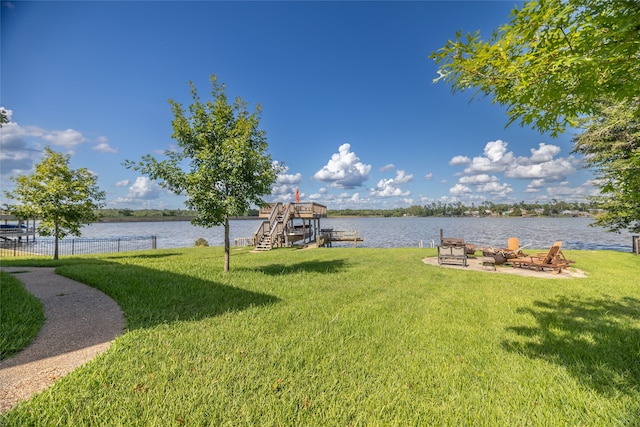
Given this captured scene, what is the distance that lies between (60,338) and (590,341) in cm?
902

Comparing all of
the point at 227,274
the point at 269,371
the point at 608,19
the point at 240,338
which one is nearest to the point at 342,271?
the point at 227,274

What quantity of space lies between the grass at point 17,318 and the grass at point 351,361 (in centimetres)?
132

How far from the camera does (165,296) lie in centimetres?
656

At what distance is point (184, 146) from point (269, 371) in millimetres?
8692

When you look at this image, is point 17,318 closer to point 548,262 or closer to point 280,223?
point 548,262

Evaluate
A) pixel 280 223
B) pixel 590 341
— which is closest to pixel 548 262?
pixel 590 341

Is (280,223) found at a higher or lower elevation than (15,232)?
higher

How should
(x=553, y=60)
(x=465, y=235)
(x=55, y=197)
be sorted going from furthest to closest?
(x=465, y=235)
(x=55, y=197)
(x=553, y=60)

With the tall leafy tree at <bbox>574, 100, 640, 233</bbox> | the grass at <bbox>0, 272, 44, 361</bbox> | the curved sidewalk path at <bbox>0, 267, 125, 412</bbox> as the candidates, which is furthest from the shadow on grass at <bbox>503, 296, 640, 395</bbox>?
the tall leafy tree at <bbox>574, 100, 640, 233</bbox>

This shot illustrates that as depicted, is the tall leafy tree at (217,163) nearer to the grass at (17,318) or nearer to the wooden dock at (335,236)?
the grass at (17,318)

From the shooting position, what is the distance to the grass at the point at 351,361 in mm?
2965

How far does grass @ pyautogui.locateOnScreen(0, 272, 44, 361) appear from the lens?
13.5 feet

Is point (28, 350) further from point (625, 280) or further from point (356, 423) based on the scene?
point (625, 280)

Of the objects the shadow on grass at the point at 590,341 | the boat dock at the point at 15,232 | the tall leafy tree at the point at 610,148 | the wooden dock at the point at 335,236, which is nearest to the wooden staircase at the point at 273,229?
the wooden dock at the point at 335,236
